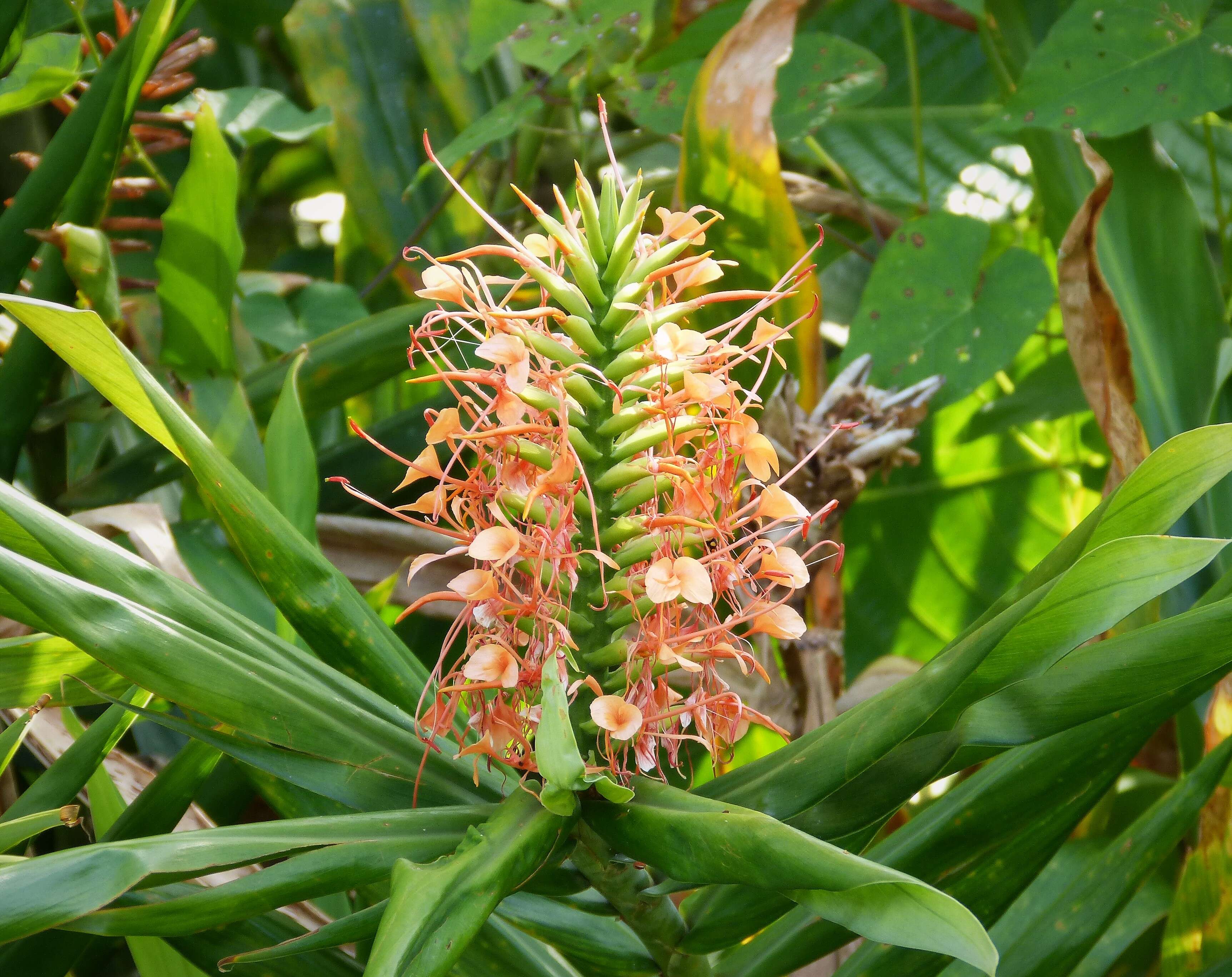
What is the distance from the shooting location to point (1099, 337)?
0.57 meters

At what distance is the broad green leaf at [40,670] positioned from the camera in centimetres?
36

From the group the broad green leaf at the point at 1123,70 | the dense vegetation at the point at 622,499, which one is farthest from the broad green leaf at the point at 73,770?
the broad green leaf at the point at 1123,70

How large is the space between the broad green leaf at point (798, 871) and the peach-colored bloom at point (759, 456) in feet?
0.35

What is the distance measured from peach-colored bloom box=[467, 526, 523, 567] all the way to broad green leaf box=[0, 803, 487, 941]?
3.4 inches

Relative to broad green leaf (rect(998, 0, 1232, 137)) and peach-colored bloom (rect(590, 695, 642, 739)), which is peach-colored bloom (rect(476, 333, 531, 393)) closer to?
peach-colored bloom (rect(590, 695, 642, 739))

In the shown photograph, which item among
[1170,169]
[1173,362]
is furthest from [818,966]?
[1170,169]

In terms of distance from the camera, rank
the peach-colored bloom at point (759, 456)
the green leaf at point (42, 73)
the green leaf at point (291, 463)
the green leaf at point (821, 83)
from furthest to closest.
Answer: the green leaf at point (821, 83) < the green leaf at point (42, 73) < the green leaf at point (291, 463) < the peach-colored bloom at point (759, 456)

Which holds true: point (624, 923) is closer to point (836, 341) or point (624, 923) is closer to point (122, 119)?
point (122, 119)

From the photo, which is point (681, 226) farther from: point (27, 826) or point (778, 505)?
point (27, 826)

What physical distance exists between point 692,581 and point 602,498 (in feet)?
0.18

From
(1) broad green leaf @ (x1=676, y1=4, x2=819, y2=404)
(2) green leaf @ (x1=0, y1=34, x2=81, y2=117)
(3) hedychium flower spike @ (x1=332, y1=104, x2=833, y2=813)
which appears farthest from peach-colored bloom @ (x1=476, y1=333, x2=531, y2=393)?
(2) green leaf @ (x1=0, y1=34, x2=81, y2=117)

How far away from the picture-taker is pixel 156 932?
0.91ft

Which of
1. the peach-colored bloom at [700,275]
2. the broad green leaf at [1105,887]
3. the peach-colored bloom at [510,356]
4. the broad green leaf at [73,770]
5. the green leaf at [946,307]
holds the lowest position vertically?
the broad green leaf at [1105,887]

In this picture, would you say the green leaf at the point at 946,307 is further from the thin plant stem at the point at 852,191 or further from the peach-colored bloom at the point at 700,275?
the peach-colored bloom at the point at 700,275
